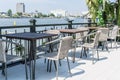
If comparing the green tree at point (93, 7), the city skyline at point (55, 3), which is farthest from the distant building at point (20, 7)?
the green tree at point (93, 7)

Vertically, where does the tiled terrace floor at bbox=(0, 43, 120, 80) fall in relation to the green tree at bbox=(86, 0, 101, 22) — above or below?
below

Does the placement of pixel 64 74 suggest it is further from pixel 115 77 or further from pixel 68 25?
pixel 68 25

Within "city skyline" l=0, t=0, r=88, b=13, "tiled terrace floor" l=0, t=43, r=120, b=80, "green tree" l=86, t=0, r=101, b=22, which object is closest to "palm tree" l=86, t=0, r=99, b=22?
"green tree" l=86, t=0, r=101, b=22

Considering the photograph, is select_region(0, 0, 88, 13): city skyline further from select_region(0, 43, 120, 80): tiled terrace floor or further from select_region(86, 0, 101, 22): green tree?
select_region(0, 43, 120, 80): tiled terrace floor

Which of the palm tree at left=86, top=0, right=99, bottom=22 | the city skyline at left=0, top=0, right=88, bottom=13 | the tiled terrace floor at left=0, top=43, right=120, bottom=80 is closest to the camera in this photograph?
the tiled terrace floor at left=0, top=43, right=120, bottom=80

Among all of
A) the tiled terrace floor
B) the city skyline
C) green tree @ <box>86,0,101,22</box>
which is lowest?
the tiled terrace floor

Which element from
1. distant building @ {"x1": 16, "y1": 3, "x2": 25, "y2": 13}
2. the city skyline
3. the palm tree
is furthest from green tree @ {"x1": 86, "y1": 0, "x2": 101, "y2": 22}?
Result: distant building @ {"x1": 16, "y1": 3, "x2": 25, "y2": 13}

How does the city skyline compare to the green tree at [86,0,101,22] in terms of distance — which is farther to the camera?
the city skyline

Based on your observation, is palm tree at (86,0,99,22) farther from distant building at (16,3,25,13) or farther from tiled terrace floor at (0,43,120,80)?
distant building at (16,3,25,13)

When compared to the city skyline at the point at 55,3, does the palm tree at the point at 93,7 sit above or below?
below

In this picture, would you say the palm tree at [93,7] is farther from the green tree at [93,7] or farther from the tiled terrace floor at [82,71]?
the tiled terrace floor at [82,71]

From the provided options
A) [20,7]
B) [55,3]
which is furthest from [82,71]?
[20,7]

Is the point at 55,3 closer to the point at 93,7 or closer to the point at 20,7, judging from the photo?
the point at 20,7

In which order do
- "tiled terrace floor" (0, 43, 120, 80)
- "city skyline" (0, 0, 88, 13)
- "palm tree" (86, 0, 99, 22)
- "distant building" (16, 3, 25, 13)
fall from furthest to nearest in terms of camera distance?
"distant building" (16, 3, 25, 13)
"city skyline" (0, 0, 88, 13)
"palm tree" (86, 0, 99, 22)
"tiled terrace floor" (0, 43, 120, 80)
